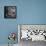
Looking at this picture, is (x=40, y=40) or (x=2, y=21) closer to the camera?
(x=40, y=40)

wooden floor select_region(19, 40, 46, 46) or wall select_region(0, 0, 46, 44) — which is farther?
wall select_region(0, 0, 46, 44)

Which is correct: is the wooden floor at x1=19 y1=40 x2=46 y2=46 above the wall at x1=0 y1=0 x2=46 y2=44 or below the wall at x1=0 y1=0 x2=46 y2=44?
below

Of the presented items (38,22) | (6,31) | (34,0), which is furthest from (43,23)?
(6,31)

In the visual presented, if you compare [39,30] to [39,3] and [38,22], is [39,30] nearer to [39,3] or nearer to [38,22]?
[38,22]

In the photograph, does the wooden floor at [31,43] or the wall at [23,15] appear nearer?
the wooden floor at [31,43]

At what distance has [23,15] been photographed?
4.38 metres

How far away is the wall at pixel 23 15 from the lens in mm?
4352

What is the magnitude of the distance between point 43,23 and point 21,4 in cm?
93

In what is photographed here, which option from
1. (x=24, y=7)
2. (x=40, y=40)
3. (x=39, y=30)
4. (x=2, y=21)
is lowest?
(x=40, y=40)

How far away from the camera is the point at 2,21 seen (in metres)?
4.41

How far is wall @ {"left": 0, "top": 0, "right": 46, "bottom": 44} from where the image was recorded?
435 centimetres

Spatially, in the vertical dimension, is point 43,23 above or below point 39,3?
below

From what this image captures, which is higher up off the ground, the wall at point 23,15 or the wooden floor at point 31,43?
the wall at point 23,15

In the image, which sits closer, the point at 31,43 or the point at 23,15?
the point at 31,43
